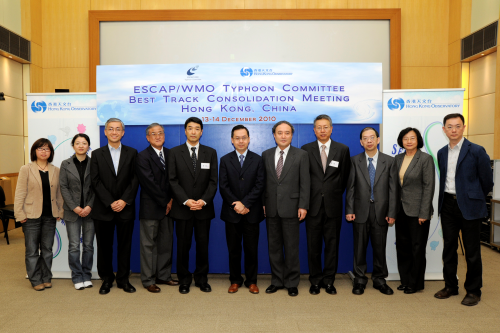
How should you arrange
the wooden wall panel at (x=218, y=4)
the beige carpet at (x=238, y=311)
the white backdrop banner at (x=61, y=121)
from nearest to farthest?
Answer: the beige carpet at (x=238, y=311) < the white backdrop banner at (x=61, y=121) < the wooden wall panel at (x=218, y=4)

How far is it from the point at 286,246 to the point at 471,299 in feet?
5.94

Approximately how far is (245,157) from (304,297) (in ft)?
5.03

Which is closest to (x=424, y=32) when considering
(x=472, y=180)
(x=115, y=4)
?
(x=472, y=180)

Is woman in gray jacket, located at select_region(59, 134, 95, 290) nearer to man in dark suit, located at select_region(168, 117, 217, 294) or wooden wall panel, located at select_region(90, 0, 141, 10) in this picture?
man in dark suit, located at select_region(168, 117, 217, 294)

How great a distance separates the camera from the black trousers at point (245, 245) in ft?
11.9

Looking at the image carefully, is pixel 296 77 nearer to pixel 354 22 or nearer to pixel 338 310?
pixel 338 310

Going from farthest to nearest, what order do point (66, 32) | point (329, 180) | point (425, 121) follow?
point (66, 32) < point (425, 121) < point (329, 180)

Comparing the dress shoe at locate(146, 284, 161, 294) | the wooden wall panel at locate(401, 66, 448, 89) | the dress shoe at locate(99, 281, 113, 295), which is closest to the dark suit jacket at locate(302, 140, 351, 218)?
the dress shoe at locate(146, 284, 161, 294)

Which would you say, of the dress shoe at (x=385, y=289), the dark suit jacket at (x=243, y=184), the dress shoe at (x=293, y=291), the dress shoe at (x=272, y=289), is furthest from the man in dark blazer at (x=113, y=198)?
the dress shoe at (x=385, y=289)

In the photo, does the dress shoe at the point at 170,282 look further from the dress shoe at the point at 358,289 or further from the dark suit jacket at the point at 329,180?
the dress shoe at the point at 358,289

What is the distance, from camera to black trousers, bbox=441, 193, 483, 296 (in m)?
3.32

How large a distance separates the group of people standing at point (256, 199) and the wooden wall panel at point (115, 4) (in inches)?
163

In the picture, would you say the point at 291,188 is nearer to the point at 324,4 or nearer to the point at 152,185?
the point at 152,185

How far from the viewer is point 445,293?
136 inches
